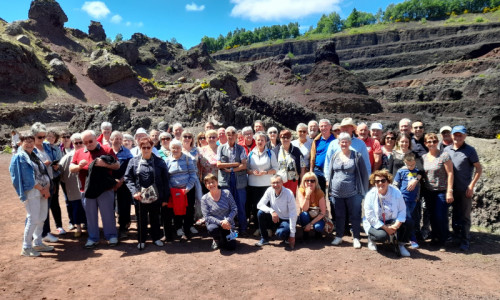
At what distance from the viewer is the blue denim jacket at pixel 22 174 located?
4605 millimetres

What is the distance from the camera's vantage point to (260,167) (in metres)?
5.66

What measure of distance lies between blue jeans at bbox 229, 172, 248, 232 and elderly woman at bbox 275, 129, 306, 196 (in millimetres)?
772

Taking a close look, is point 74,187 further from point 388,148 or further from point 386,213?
point 388,148

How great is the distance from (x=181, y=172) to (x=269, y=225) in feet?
5.77

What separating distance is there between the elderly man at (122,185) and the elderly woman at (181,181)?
772 millimetres

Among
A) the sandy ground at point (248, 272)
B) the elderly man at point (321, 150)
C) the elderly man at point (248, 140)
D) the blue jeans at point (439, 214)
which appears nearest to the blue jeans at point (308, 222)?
the sandy ground at point (248, 272)

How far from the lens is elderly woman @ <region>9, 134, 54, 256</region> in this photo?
4617mm

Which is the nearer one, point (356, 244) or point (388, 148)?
point (356, 244)

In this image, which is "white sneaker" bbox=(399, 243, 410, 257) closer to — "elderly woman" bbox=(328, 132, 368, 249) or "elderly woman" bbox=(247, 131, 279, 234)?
"elderly woman" bbox=(328, 132, 368, 249)

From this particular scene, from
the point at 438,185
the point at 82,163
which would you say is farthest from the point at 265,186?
the point at 82,163

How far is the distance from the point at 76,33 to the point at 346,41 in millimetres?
60326

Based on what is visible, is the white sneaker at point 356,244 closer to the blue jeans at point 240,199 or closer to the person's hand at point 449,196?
the person's hand at point 449,196

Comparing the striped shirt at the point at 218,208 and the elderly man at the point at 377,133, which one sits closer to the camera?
the striped shirt at the point at 218,208

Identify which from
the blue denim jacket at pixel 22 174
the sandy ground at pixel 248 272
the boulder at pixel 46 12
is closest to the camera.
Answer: the sandy ground at pixel 248 272
